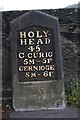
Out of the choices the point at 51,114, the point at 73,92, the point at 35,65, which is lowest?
the point at 51,114

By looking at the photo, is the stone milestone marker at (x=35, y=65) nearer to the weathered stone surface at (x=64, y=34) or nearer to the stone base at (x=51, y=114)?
the stone base at (x=51, y=114)

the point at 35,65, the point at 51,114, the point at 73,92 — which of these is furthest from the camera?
the point at 73,92

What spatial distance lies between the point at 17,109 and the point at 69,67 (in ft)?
3.45

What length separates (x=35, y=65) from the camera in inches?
237

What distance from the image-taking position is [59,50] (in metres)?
5.96

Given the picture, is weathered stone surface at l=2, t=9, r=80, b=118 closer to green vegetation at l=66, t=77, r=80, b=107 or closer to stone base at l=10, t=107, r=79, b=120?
green vegetation at l=66, t=77, r=80, b=107

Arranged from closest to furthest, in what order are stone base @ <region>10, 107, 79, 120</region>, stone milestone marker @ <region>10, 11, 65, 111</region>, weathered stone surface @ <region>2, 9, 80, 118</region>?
stone base @ <region>10, 107, 79, 120</region>, stone milestone marker @ <region>10, 11, 65, 111</region>, weathered stone surface @ <region>2, 9, 80, 118</region>

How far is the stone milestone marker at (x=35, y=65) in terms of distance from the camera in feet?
19.6

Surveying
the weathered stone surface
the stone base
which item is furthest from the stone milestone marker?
the weathered stone surface

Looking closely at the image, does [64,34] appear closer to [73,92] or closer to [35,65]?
Result: [35,65]

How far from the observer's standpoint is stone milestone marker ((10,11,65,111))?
19.6ft

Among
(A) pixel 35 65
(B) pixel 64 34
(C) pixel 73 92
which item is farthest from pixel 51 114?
(B) pixel 64 34

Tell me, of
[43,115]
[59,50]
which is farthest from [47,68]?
[43,115]

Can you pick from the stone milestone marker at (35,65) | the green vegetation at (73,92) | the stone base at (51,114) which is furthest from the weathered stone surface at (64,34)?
the stone base at (51,114)
